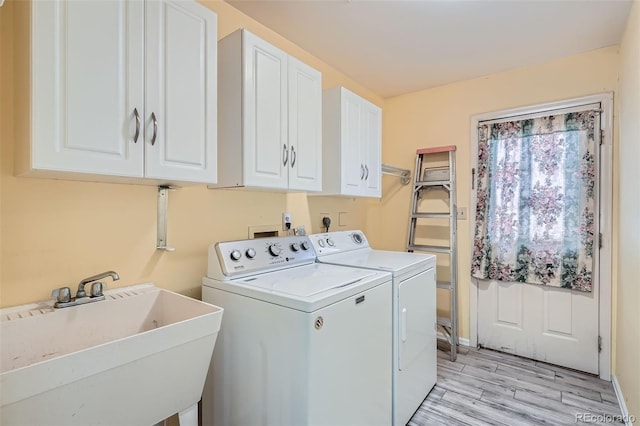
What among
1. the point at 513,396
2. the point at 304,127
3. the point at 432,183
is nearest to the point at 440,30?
the point at 304,127

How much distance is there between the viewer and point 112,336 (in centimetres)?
123

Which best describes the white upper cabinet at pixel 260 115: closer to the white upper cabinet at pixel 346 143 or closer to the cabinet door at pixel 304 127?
the cabinet door at pixel 304 127

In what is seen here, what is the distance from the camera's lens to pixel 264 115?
1.61 m

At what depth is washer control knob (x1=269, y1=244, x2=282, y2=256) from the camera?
1.75 m

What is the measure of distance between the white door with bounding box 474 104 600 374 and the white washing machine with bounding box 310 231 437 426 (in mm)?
933

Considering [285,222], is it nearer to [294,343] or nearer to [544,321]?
[294,343]

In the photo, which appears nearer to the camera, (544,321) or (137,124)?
(137,124)

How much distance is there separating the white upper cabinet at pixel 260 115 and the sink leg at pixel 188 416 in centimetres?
95

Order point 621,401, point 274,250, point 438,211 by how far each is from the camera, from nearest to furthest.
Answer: point 274,250 < point 621,401 < point 438,211

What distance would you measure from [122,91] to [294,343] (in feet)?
3.60

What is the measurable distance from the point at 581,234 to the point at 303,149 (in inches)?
84.8

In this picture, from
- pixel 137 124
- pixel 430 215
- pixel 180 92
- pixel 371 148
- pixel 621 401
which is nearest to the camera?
pixel 137 124

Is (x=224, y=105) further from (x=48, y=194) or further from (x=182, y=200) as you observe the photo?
(x=48, y=194)

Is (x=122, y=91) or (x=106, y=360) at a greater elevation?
(x=122, y=91)
